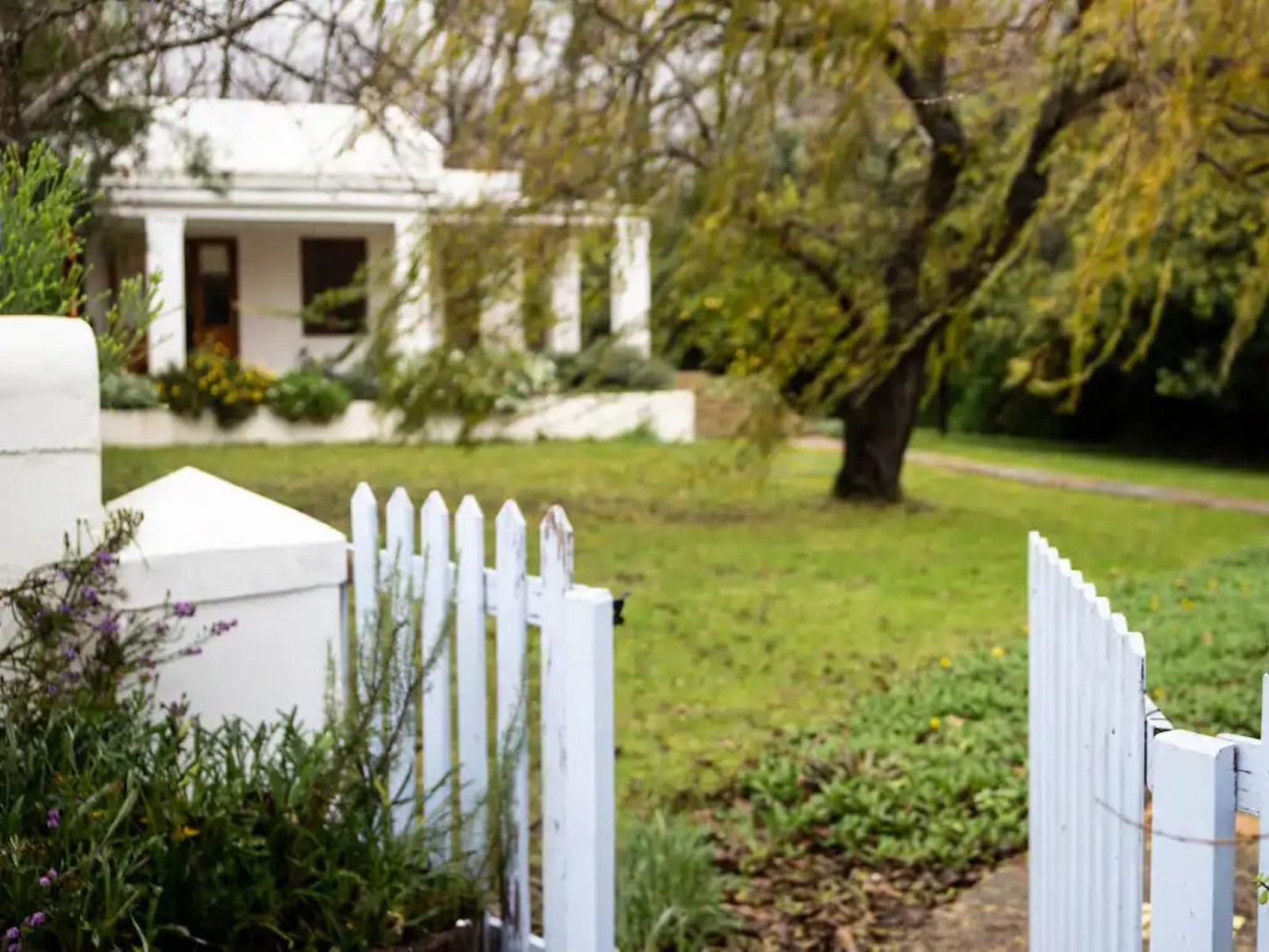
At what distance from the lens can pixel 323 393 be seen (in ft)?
75.9

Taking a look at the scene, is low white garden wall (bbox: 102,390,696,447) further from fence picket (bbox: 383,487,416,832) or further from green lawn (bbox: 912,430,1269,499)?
fence picket (bbox: 383,487,416,832)

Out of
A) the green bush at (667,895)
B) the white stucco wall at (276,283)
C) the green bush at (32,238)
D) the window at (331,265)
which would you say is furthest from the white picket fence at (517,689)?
the window at (331,265)

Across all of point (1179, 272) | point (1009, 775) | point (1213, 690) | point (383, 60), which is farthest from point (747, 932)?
point (1179, 272)

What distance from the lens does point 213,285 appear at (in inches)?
1081

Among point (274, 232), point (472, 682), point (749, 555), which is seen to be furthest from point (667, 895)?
point (274, 232)

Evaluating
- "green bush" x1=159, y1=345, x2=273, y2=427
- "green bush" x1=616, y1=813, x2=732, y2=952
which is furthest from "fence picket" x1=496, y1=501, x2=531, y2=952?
"green bush" x1=159, y1=345, x2=273, y2=427

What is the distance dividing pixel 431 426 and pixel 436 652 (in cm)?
1622

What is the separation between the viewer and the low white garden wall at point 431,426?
2203 cm

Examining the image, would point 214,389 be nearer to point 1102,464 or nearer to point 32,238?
point 1102,464

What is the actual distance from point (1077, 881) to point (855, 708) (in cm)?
434

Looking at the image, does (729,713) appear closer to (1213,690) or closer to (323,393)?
(1213,690)

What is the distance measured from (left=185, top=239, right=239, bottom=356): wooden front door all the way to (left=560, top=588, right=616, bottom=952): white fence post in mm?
24431

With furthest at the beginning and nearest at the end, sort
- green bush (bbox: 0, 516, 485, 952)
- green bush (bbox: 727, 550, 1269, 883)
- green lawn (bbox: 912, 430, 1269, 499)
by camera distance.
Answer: green lawn (bbox: 912, 430, 1269, 499) → green bush (bbox: 727, 550, 1269, 883) → green bush (bbox: 0, 516, 485, 952)

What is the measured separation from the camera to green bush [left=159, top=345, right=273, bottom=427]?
22188mm
